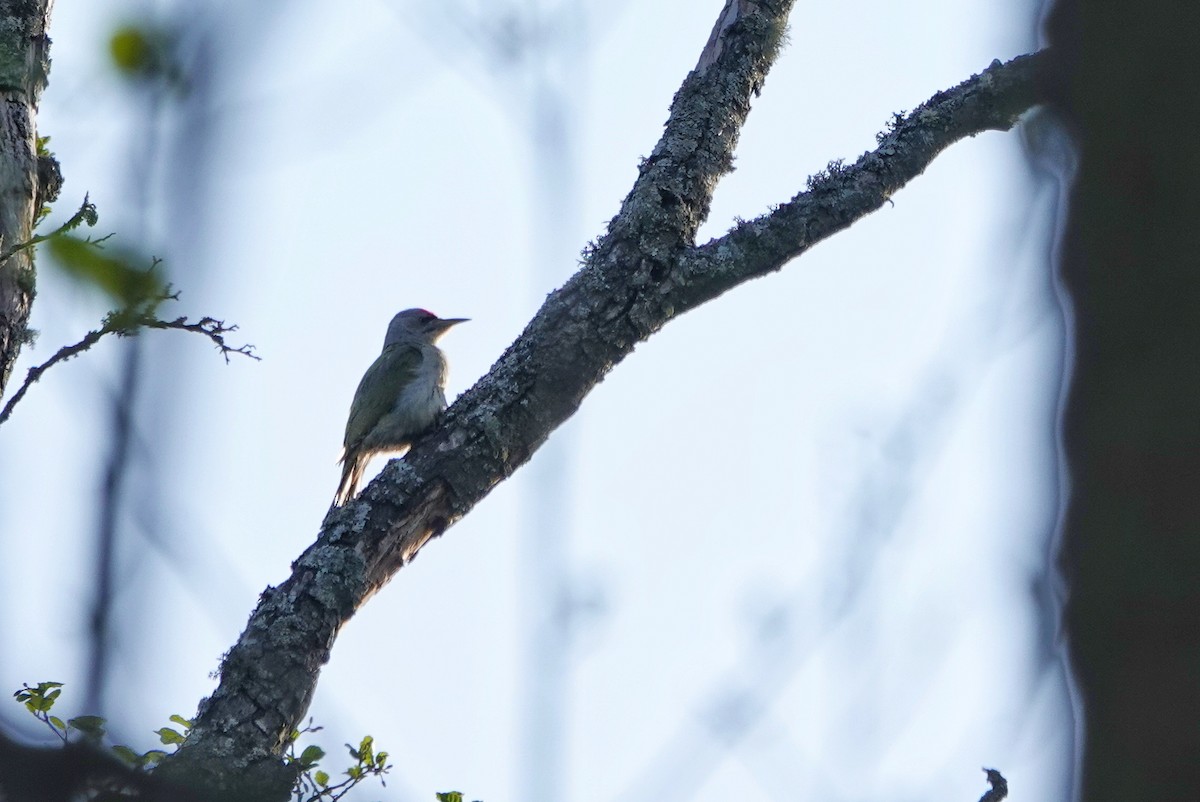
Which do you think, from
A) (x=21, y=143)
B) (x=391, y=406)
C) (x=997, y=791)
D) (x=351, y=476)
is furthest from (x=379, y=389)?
(x=997, y=791)

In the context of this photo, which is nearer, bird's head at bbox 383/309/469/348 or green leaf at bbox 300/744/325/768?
green leaf at bbox 300/744/325/768

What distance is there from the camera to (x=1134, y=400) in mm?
1702

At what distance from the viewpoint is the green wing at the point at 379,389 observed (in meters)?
6.99

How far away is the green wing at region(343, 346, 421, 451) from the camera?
6.99 m

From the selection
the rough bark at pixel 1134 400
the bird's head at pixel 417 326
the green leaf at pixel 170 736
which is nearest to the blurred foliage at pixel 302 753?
the green leaf at pixel 170 736

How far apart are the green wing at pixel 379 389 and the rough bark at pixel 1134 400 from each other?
217 inches

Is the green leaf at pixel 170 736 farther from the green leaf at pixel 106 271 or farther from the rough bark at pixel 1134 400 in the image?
the rough bark at pixel 1134 400

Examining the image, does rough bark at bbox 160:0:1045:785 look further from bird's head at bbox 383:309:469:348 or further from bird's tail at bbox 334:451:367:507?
bird's head at bbox 383:309:469:348

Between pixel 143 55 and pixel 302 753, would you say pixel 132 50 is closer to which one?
pixel 143 55

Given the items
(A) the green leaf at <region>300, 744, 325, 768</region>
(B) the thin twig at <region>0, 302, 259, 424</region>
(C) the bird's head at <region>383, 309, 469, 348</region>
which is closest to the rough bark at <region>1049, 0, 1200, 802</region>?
(B) the thin twig at <region>0, 302, 259, 424</region>

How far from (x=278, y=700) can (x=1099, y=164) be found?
275 centimetres

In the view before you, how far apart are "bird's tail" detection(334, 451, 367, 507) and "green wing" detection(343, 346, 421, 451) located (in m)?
0.07

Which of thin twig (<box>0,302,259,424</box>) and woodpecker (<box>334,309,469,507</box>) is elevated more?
woodpecker (<box>334,309,469,507</box>)

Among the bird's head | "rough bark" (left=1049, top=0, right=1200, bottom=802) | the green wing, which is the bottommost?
"rough bark" (left=1049, top=0, right=1200, bottom=802)
